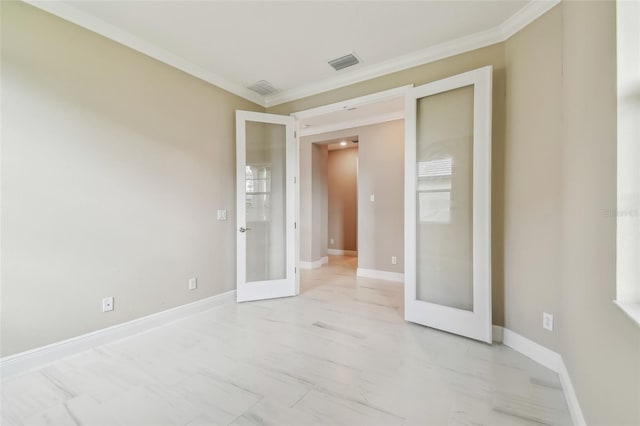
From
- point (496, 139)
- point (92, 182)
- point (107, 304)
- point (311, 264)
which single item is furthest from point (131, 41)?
point (311, 264)

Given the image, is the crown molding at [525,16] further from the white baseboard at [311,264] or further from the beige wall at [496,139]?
the white baseboard at [311,264]

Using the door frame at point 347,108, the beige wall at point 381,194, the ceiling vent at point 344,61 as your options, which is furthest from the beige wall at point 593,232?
the beige wall at point 381,194

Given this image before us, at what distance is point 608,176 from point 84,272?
3.44 m

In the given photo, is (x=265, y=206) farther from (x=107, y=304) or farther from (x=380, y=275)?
(x=380, y=275)

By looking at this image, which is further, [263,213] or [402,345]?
[263,213]

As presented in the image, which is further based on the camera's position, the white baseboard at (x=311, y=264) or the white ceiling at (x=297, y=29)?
the white baseboard at (x=311, y=264)

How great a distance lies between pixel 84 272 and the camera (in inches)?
83.2

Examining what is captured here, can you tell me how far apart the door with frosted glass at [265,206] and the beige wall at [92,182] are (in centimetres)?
43

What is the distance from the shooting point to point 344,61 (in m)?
2.81

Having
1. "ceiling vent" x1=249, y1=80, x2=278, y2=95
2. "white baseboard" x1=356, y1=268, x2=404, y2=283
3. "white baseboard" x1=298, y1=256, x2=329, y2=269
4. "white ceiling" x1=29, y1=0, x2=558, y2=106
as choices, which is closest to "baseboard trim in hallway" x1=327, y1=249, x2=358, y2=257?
"white baseboard" x1=298, y1=256, x2=329, y2=269

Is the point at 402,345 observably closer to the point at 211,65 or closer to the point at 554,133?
the point at 554,133

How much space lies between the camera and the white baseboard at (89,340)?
179 cm

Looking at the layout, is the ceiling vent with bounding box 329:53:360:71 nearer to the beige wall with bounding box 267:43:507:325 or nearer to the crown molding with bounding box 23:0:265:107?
the beige wall with bounding box 267:43:507:325

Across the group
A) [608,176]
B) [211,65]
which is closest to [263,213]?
[211,65]
